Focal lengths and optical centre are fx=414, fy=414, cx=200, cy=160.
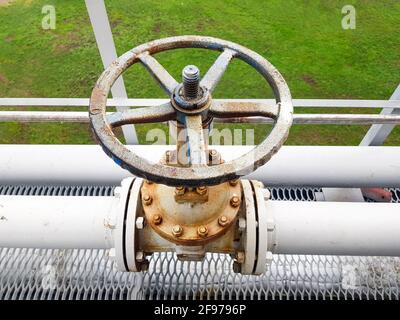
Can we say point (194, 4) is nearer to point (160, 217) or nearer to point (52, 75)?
point (52, 75)

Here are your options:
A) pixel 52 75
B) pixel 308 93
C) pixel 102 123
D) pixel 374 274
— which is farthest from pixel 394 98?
pixel 52 75

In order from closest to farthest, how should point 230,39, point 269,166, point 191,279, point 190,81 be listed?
point 190,81 → point 191,279 → point 269,166 → point 230,39

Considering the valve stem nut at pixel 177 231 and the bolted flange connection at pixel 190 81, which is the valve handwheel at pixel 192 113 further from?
the valve stem nut at pixel 177 231

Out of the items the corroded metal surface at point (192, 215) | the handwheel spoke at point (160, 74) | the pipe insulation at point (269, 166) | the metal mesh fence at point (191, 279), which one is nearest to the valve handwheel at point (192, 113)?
the handwheel spoke at point (160, 74)

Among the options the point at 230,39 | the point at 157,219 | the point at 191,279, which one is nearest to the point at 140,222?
the point at 157,219

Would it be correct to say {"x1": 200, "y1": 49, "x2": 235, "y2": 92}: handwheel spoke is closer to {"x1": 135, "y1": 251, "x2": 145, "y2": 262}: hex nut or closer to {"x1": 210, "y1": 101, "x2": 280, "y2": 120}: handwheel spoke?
{"x1": 210, "y1": 101, "x2": 280, "y2": 120}: handwheel spoke

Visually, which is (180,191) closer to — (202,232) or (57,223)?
(202,232)
